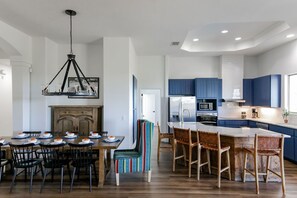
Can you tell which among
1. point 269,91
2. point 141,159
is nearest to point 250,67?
point 269,91

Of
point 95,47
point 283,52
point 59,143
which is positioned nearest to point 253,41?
point 283,52

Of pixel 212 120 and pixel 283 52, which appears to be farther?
pixel 212 120

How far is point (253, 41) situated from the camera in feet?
18.8

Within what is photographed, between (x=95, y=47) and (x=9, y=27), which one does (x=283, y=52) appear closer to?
(x=95, y=47)

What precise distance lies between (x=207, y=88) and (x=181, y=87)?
0.92m

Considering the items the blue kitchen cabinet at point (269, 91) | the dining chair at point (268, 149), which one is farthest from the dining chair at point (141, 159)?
the blue kitchen cabinet at point (269, 91)

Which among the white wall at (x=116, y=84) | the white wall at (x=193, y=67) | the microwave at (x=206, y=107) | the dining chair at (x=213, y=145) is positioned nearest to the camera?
the dining chair at (x=213, y=145)

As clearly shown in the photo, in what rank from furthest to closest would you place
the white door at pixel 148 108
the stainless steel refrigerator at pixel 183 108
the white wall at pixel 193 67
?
the white door at pixel 148 108 < the white wall at pixel 193 67 < the stainless steel refrigerator at pixel 183 108

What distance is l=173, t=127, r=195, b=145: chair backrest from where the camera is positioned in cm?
366

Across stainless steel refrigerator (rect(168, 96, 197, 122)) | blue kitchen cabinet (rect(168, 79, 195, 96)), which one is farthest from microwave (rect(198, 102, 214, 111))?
blue kitchen cabinet (rect(168, 79, 195, 96))

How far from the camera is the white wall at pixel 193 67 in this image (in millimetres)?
7098

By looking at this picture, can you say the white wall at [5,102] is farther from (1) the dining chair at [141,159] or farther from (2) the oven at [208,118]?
(2) the oven at [208,118]

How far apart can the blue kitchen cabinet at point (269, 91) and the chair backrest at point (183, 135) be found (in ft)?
11.2

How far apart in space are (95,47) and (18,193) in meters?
3.90
